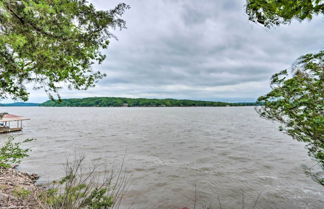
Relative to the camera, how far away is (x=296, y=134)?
5039 millimetres

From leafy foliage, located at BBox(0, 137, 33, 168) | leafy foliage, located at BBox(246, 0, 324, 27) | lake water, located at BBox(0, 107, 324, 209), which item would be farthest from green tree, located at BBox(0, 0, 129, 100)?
lake water, located at BBox(0, 107, 324, 209)

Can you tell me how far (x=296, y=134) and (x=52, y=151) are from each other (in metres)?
17.7

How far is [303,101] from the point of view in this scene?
12.9ft

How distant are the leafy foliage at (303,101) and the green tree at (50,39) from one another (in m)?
4.54

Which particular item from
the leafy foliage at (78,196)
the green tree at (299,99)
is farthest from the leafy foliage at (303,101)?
the leafy foliage at (78,196)

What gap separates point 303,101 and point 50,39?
235 inches

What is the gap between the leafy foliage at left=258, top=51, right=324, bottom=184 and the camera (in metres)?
3.92

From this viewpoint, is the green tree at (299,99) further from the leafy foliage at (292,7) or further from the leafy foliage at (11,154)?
the leafy foliage at (11,154)

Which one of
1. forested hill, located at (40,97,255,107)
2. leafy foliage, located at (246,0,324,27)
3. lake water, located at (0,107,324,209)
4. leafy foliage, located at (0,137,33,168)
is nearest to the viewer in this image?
leafy foliage, located at (246,0,324,27)

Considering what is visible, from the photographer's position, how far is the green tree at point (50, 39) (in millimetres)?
3605

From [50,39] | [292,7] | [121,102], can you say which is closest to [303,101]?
[292,7]

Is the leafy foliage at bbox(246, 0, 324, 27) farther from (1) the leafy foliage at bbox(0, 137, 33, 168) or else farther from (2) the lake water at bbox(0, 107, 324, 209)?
(1) the leafy foliage at bbox(0, 137, 33, 168)

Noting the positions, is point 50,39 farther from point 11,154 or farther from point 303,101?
point 303,101

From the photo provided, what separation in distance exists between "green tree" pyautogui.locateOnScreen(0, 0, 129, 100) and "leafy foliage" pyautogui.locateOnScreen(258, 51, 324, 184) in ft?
14.9
